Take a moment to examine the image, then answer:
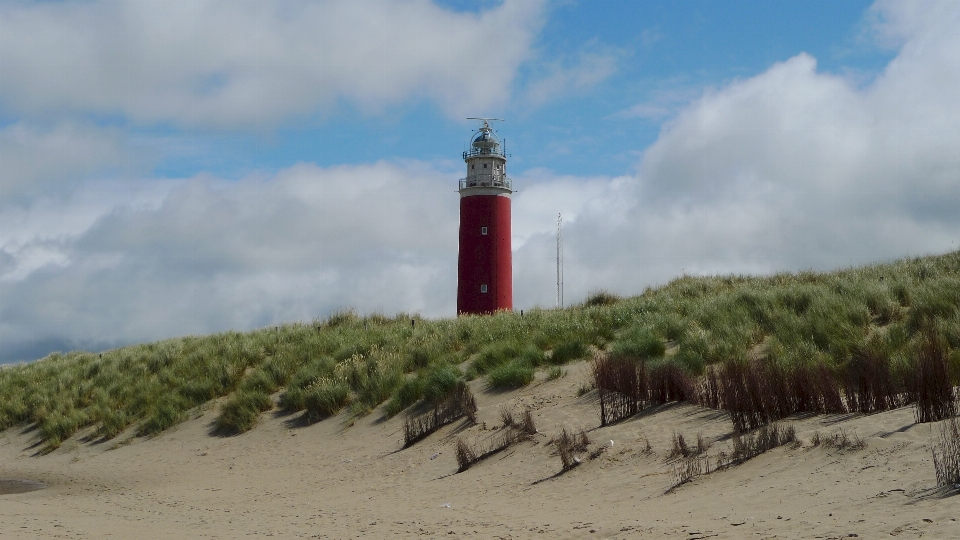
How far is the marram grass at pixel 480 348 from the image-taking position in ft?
48.1

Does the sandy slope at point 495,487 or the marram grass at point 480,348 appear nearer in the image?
the sandy slope at point 495,487

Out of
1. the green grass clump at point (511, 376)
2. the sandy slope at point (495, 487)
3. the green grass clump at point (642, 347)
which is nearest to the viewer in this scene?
the sandy slope at point (495, 487)

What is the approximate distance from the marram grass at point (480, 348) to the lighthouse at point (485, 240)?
10110 mm

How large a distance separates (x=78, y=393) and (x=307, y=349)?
719 cm

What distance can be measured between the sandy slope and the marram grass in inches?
48.3

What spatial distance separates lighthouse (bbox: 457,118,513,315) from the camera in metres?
36.8

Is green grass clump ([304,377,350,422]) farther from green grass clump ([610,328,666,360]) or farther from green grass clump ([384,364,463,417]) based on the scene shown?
green grass clump ([610,328,666,360])

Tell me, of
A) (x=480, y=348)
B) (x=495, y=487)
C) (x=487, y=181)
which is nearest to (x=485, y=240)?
(x=487, y=181)

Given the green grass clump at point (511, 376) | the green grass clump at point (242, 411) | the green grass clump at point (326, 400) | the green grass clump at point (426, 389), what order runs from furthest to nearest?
the green grass clump at point (242, 411) → the green grass clump at point (326, 400) → the green grass clump at point (426, 389) → the green grass clump at point (511, 376)

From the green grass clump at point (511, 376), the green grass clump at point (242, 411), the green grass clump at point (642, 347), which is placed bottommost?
the green grass clump at point (242, 411)

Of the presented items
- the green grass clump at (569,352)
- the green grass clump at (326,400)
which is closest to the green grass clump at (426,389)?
the green grass clump at (326,400)

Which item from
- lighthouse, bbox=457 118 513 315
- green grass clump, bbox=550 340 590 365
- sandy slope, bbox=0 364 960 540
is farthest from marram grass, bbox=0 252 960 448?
lighthouse, bbox=457 118 513 315

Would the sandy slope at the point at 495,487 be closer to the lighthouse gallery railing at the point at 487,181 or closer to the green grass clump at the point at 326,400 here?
the green grass clump at the point at 326,400

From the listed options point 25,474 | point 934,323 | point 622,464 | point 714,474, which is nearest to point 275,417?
point 25,474
